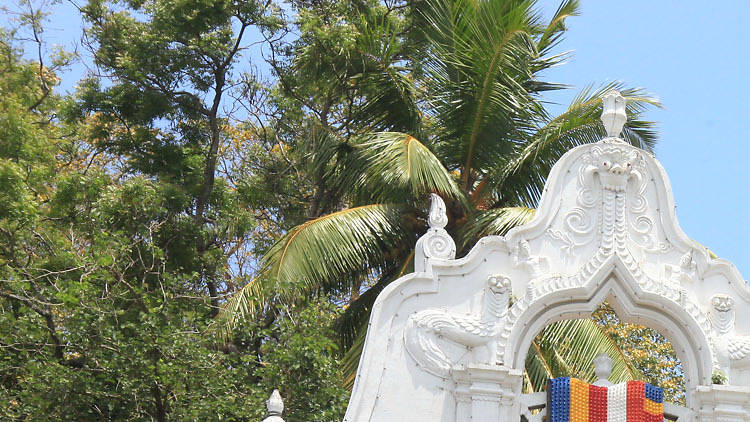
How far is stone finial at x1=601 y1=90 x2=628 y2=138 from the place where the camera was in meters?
10.8

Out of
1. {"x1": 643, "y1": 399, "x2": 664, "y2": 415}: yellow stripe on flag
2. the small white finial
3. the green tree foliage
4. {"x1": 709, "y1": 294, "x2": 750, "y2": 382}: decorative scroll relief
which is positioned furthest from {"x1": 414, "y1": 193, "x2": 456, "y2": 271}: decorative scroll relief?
the green tree foliage

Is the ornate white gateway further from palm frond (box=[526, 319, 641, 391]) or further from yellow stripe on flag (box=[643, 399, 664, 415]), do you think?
palm frond (box=[526, 319, 641, 391])

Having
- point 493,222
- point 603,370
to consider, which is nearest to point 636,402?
point 603,370

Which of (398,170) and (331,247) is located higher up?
(398,170)

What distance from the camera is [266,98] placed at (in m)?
19.2

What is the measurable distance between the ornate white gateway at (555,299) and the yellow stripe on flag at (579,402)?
0.42 m

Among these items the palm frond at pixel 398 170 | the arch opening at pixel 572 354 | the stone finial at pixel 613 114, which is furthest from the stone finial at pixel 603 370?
the palm frond at pixel 398 170

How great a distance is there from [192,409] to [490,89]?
569 cm

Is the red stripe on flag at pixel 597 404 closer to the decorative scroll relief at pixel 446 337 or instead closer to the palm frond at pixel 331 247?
the decorative scroll relief at pixel 446 337

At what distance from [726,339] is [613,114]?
2.27 metres

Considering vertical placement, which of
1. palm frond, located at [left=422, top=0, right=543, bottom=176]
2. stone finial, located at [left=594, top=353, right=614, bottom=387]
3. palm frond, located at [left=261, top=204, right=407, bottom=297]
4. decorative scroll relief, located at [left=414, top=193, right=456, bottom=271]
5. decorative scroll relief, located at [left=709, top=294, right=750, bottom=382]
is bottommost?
stone finial, located at [left=594, top=353, right=614, bottom=387]

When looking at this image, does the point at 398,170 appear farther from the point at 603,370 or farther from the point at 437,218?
the point at 603,370

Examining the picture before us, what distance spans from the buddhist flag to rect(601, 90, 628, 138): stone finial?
235 cm

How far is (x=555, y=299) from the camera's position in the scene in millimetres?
10242
